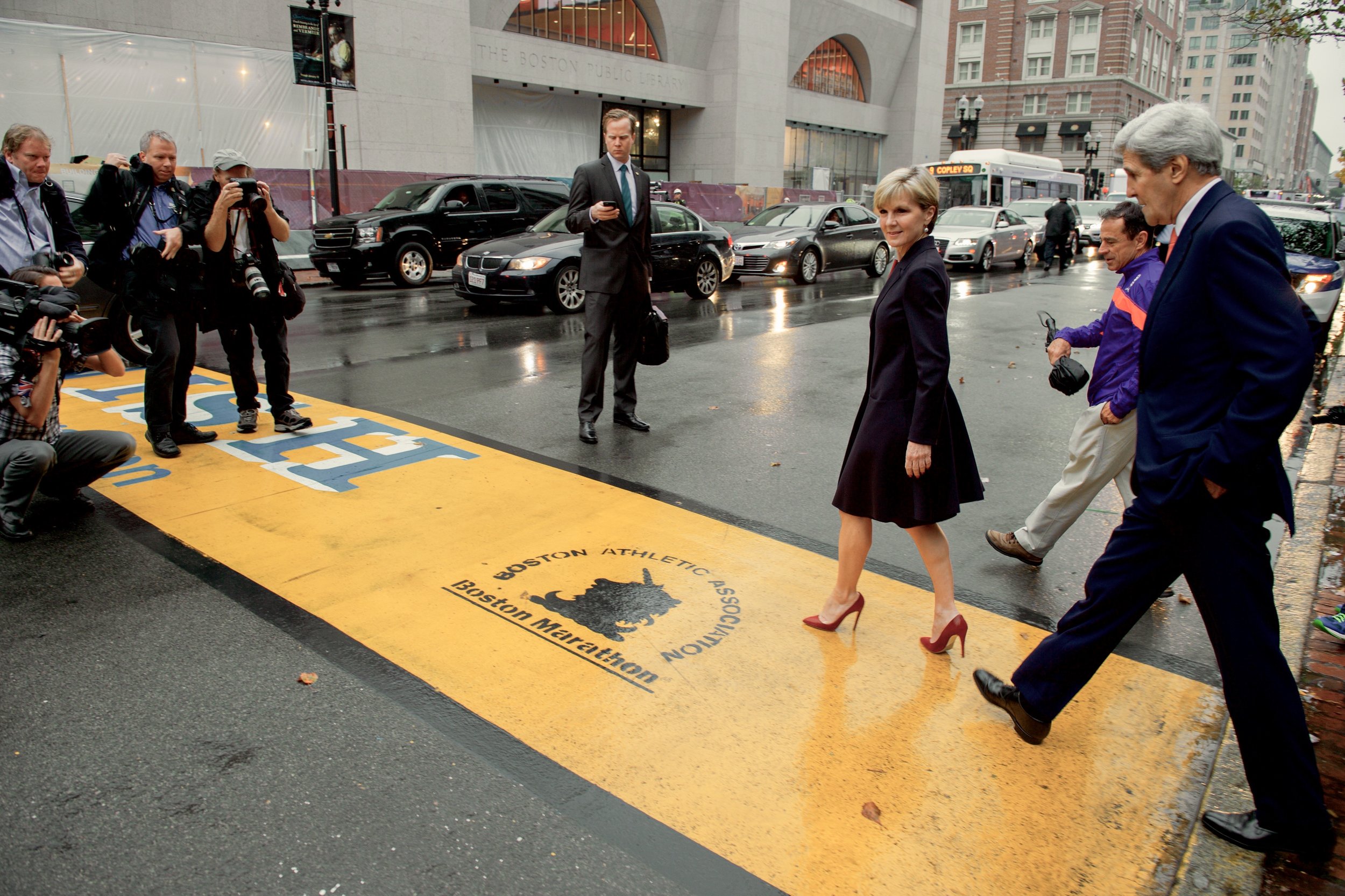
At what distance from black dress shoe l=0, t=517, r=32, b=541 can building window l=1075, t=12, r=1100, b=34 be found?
84.7m

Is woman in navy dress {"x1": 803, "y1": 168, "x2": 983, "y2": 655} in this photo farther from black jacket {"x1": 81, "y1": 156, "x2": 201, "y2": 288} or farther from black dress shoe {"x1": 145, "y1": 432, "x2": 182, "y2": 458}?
black jacket {"x1": 81, "y1": 156, "x2": 201, "y2": 288}

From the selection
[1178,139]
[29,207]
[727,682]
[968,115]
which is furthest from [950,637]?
[968,115]

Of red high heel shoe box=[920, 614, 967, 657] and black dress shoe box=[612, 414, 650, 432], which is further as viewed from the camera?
black dress shoe box=[612, 414, 650, 432]

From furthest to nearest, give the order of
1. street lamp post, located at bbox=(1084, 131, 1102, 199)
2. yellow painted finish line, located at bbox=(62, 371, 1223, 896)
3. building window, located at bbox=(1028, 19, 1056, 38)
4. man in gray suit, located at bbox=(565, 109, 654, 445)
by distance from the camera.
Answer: building window, located at bbox=(1028, 19, 1056, 38) < street lamp post, located at bbox=(1084, 131, 1102, 199) < man in gray suit, located at bbox=(565, 109, 654, 445) < yellow painted finish line, located at bbox=(62, 371, 1223, 896)

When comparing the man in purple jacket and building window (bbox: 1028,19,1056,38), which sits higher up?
building window (bbox: 1028,19,1056,38)

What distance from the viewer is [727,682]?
3.32 m

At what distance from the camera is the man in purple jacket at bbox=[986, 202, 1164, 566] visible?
12.5ft

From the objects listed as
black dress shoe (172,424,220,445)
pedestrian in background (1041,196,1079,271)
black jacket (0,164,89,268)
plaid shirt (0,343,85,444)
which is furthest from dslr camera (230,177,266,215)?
pedestrian in background (1041,196,1079,271)

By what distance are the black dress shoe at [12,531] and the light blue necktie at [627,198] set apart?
395 centimetres

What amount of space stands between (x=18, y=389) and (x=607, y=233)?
3521 mm

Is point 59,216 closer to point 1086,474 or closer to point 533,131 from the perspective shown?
point 1086,474

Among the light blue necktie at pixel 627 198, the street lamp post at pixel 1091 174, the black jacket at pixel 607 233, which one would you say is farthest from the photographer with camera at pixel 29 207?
the street lamp post at pixel 1091 174

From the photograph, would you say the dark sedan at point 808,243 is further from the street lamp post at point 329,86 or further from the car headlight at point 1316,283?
the street lamp post at point 329,86

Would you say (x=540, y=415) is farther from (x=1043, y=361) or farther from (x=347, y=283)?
(x=347, y=283)
